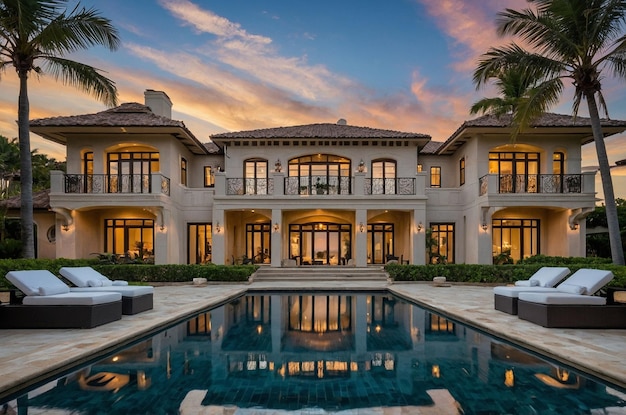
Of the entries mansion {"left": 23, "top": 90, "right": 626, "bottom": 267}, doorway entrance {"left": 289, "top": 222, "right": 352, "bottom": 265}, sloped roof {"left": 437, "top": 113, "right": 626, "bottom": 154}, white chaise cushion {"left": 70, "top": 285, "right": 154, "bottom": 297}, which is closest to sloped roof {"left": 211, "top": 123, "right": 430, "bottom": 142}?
mansion {"left": 23, "top": 90, "right": 626, "bottom": 267}

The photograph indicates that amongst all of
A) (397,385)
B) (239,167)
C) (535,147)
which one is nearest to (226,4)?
(239,167)

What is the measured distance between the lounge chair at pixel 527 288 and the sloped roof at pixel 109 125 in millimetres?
15562

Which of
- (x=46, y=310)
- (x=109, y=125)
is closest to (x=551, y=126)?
(x=109, y=125)

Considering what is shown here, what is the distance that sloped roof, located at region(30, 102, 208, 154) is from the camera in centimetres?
1967

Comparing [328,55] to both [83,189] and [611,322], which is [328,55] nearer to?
[83,189]

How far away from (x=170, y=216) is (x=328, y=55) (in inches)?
467

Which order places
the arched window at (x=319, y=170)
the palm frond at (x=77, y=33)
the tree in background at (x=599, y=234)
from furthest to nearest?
the tree in background at (x=599, y=234)
the arched window at (x=319, y=170)
the palm frond at (x=77, y=33)

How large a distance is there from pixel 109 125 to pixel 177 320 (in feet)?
43.4

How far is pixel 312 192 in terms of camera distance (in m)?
22.9

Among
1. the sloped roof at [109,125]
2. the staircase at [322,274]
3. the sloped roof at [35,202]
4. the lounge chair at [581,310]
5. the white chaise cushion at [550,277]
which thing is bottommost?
the staircase at [322,274]

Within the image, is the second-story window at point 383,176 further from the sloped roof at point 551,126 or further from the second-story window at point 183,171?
the second-story window at point 183,171

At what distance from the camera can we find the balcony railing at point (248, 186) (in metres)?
23.0

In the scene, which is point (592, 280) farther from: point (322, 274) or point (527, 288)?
point (322, 274)

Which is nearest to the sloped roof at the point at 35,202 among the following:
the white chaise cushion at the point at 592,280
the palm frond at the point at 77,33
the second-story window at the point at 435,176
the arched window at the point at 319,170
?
the palm frond at the point at 77,33
